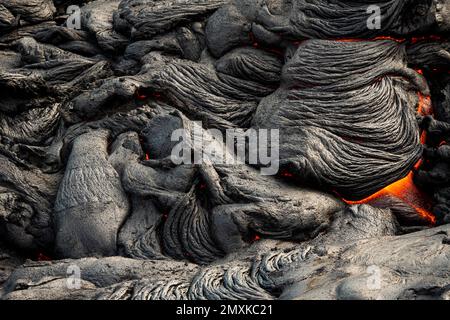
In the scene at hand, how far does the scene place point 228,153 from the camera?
6000mm

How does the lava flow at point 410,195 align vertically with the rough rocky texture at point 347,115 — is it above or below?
below

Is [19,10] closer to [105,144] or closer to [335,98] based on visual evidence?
[105,144]

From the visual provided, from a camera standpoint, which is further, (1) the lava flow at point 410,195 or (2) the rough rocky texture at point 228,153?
(1) the lava flow at point 410,195

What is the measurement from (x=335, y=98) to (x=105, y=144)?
68.1 inches

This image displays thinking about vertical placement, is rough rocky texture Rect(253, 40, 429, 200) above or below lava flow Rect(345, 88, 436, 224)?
above

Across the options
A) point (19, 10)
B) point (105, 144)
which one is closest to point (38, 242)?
point (105, 144)

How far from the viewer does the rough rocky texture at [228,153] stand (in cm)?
536

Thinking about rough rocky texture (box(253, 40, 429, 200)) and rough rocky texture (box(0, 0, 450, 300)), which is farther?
rough rocky texture (box(253, 40, 429, 200))

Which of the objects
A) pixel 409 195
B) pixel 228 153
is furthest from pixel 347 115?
pixel 228 153

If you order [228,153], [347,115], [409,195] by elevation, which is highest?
[347,115]

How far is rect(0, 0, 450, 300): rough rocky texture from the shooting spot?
5.36 meters

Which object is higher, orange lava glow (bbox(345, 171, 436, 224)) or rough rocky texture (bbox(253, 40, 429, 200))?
rough rocky texture (bbox(253, 40, 429, 200))

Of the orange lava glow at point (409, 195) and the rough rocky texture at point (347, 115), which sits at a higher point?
the rough rocky texture at point (347, 115)

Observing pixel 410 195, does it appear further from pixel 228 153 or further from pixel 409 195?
pixel 228 153
